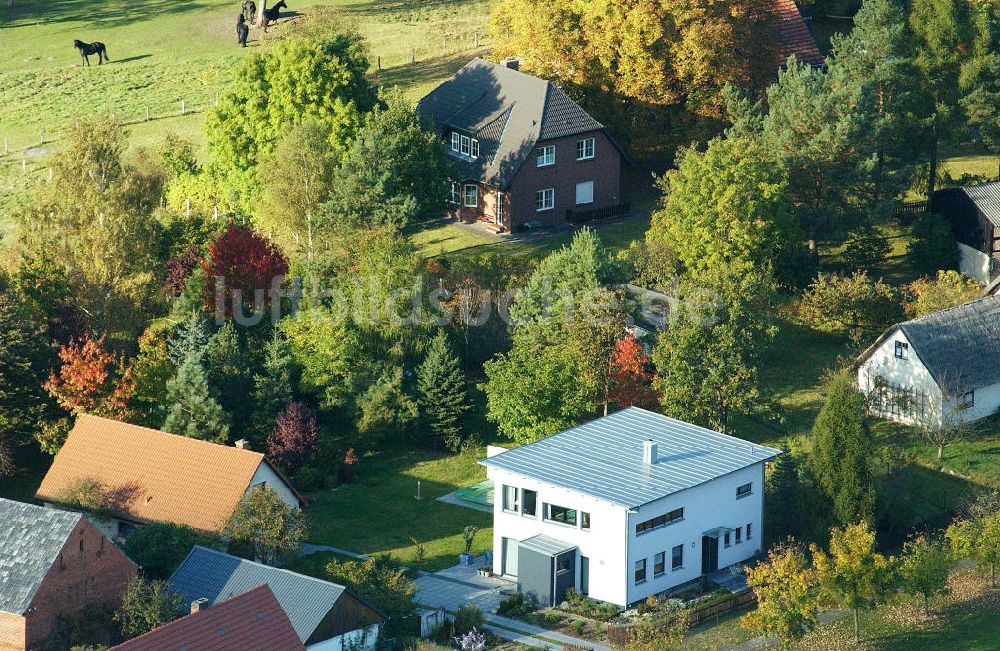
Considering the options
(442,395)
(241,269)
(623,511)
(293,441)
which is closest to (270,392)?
(293,441)

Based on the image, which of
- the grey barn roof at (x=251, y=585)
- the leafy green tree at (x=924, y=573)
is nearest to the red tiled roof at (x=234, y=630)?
the grey barn roof at (x=251, y=585)

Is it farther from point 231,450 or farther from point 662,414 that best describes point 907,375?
point 231,450

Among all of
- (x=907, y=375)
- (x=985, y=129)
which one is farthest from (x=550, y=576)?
(x=985, y=129)

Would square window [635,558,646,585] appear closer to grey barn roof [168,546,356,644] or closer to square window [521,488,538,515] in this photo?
square window [521,488,538,515]

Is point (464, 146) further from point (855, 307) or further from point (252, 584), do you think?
point (252, 584)

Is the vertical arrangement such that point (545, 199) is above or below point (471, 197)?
below

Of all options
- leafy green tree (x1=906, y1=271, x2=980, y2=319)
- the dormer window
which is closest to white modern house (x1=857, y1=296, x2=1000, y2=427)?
leafy green tree (x1=906, y1=271, x2=980, y2=319)

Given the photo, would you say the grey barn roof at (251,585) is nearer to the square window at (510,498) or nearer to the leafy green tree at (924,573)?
the square window at (510,498)
